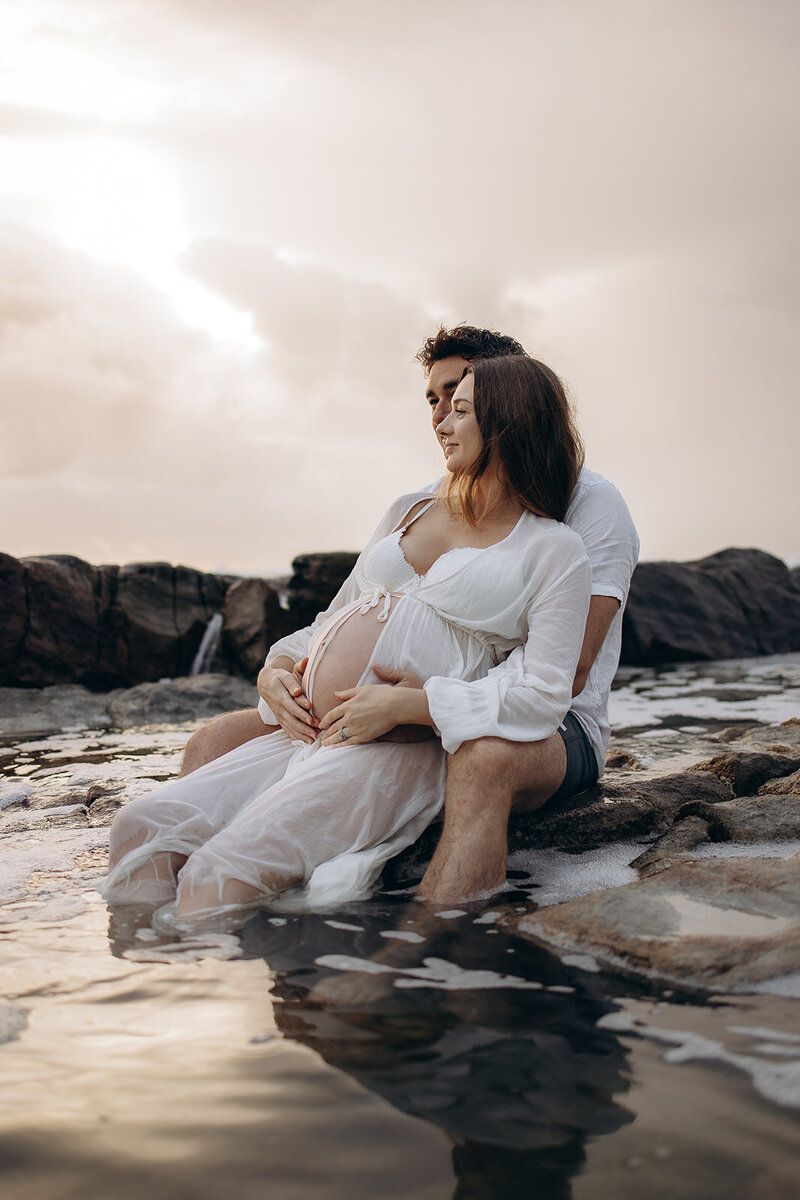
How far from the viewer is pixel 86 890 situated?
2746mm

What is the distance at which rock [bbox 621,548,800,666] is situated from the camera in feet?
40.3

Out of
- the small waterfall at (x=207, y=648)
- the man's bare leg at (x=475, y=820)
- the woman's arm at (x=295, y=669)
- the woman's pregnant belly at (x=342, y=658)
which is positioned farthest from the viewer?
the small waterfall at (x=207, y=648)

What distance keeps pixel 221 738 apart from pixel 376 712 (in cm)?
93

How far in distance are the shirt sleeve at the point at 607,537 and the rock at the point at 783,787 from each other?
1.12 meters

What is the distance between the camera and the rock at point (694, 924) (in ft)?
6.33

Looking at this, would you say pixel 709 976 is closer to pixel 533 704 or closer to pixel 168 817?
pixel 533 704

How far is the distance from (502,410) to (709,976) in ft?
5.79

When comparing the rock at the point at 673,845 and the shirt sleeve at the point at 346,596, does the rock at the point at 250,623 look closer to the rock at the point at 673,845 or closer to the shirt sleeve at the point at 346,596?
the shirt sleeve at the point at 346,596

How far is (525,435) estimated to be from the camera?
2.90 m

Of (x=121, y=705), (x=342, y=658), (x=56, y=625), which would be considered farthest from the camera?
(x=56, y=625)

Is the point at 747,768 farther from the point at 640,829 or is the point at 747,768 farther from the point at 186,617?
the point at 186,617

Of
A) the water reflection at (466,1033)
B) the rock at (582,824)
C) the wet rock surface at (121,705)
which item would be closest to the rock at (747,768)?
the rock at (582,824)

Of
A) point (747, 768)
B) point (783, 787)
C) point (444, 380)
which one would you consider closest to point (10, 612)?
point (444, 380)

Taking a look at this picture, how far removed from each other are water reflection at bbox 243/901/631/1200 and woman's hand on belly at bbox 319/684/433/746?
54cm
